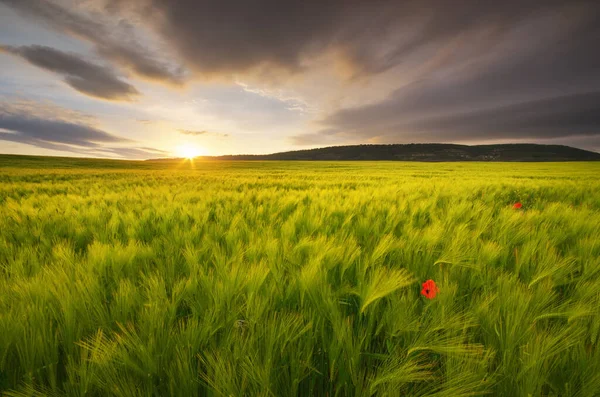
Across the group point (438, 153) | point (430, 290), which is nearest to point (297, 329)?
point (430, 290)

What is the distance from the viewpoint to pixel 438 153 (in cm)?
12669

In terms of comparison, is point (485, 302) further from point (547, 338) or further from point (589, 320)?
point (589, 320)

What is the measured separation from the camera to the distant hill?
114 m

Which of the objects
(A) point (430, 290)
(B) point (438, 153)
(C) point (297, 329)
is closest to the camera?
(C) point (297, 329)

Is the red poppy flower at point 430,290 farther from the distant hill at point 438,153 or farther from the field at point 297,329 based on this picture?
the distant hill at point 438,153

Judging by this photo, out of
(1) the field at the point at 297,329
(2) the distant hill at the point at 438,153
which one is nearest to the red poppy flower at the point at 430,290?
(1) the field at the point at 297,329

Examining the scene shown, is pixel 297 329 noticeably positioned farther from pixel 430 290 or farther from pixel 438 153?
pixel 438 153

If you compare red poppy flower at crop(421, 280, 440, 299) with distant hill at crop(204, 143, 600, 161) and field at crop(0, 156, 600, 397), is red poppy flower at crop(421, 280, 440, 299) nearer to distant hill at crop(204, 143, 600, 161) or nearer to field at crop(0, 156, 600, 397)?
field at crop(0, 156, 600, 397)

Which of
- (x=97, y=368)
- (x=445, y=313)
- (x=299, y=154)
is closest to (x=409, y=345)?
(x=445, y=313)

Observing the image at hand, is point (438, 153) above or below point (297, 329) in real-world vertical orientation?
above


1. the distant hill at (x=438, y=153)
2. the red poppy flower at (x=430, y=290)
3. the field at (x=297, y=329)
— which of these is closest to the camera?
the field at (x=297, y=329)

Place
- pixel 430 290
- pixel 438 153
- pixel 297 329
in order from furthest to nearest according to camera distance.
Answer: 1. pixel 438 153
2. pixel 430 290
3. pixel 297 329

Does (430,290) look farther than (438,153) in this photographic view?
No

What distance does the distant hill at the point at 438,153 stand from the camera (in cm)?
11406
